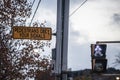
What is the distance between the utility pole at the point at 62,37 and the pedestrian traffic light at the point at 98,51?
1.15 meters

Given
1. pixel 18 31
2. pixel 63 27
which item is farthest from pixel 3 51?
pixel 63 27

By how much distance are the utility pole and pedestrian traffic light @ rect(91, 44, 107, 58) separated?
1.15 metres

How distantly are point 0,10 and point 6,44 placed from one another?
2.91m

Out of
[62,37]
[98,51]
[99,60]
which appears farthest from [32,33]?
[99,60]

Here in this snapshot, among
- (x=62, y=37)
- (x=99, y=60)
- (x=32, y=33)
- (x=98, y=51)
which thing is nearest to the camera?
(x=99, y=60)

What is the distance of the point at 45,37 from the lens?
69.1 feet

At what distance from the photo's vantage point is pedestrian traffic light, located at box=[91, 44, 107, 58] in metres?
17.8

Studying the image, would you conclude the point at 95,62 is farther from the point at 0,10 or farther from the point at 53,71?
the point at 0,10

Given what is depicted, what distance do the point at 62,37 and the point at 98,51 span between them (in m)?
1.67

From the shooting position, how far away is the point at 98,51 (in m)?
18.1

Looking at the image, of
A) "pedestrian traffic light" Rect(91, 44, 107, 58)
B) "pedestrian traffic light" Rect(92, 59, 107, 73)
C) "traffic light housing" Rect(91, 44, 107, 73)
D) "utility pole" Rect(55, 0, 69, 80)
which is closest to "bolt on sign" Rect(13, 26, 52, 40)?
"utility pole" Rect(55, 0, 69, 80)

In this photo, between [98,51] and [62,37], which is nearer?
[98,51]

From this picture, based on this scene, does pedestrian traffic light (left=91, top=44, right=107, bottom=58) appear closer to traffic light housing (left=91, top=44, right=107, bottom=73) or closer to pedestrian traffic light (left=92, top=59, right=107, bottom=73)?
Answer: traffic light housing (left=91, top=44, right=107, bottom=73)

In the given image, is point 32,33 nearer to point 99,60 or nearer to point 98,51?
point 98,51
